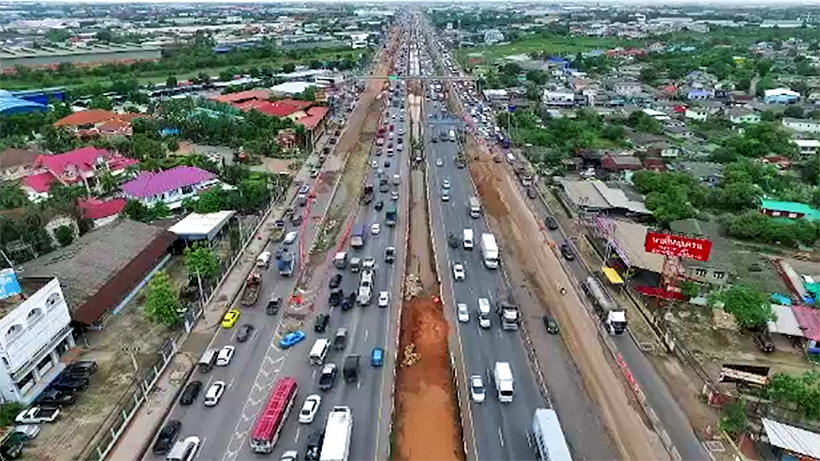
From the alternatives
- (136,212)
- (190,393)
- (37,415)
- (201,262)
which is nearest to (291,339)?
(190,393)

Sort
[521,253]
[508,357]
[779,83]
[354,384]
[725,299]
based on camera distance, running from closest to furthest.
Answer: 1. [354,384]
2. [508,357]
3. [725,299]
4. [521,253]
5. [779,83]

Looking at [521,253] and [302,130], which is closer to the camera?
[521,253]

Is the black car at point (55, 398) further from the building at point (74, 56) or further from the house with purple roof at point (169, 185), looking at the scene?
the building at point (74, 56)

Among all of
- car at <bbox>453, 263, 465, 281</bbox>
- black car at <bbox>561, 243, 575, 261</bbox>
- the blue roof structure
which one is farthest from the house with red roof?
A: black car at <bbox>561, 243, 575, 261</bbox>

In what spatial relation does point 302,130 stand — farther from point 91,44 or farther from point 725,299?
point 91,44

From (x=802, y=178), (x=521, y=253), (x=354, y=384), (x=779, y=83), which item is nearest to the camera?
(x=354, y=384)

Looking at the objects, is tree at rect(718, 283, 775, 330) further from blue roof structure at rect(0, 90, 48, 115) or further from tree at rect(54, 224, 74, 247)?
blue roof structure at rect(0, 90, 48, 115)

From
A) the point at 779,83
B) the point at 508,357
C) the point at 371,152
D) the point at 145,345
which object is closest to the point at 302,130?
the point at 371,152
